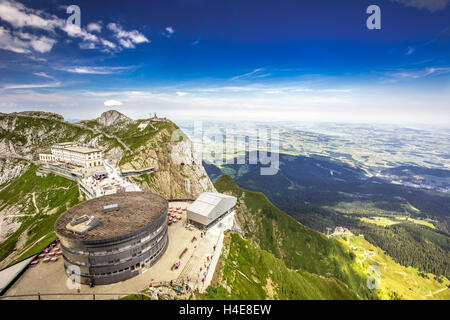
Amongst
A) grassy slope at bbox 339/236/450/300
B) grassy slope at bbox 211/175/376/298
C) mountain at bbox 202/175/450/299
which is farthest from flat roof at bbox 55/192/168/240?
grassy slope at bbox 339/236/450/300

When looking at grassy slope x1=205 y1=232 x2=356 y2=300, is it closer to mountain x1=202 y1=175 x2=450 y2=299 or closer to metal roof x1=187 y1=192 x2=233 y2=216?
mountain x1=202 y1=175 x2=450 y2=299

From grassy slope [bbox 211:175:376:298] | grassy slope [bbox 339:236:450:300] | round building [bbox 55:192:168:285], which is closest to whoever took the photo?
round building [bbox 55:192:168:285]

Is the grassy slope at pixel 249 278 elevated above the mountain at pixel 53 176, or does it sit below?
below

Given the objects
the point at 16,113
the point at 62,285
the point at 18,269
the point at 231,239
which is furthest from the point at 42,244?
the point at 16,113

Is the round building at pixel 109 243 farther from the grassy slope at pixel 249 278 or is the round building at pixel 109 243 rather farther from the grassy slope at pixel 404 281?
the grassy slope at pixel 404 281

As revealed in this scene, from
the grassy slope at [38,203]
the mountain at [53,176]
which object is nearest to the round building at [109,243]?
the mountain at [53,176]
